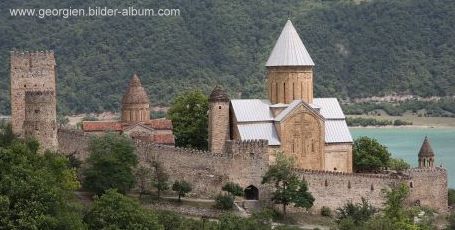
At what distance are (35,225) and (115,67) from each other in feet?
168

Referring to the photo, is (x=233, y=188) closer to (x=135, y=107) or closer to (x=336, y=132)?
(x=336, y=132)

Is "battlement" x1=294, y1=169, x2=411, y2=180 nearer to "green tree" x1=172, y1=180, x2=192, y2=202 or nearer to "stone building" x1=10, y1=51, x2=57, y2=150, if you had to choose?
"green tree" x1=172, y1=180, x2=192, y2=202

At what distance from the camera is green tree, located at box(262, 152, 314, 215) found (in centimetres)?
2978

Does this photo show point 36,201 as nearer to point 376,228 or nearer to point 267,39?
point 376,228

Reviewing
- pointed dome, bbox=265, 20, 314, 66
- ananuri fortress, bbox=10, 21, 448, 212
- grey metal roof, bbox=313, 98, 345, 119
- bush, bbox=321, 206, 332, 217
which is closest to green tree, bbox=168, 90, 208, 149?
ananuri fortress, bbox=10, 21, 448, 212

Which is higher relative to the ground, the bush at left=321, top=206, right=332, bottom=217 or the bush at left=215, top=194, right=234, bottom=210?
the bush at left=215, top=194, right=234, bottom=210

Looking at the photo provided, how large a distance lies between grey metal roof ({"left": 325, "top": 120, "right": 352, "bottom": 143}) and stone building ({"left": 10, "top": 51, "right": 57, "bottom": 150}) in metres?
8.53

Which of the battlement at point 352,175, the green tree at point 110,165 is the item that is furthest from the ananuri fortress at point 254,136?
the green tree at point 110,165

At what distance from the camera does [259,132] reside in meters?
32.0

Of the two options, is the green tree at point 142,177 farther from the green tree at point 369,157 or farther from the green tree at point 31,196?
the green tree at point 369,157

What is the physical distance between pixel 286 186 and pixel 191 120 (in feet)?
21.0

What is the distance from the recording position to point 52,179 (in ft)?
81.9

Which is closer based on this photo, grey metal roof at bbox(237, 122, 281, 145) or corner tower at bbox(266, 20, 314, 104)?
grey metal roof at bbox(237, 122, 281, 145)

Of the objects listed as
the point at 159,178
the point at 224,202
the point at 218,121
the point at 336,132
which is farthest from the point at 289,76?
the point at 159,178
